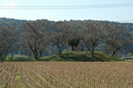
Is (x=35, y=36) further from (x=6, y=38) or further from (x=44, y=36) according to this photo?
(x=6, y=38)

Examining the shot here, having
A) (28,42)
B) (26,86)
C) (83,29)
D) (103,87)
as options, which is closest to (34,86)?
(26,86)

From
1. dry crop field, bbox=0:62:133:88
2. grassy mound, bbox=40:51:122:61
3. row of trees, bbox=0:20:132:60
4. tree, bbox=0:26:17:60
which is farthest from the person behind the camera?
row of trees, bbox=0:20:132:60

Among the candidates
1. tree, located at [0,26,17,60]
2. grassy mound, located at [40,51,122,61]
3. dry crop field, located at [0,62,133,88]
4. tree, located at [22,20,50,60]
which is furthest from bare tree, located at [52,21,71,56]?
dry crop field, located at [0,62,133,88]

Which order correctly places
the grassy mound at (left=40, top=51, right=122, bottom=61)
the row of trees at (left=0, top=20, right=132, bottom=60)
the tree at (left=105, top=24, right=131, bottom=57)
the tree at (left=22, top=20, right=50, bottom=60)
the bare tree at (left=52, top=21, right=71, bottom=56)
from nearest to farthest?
the grassy mound at (left=40, top=51, right=122, bottom=61) → the tree at (left=22, top=20, right=50, bottom=60) → the row of trees at (left=0, top=20, right=132, bottom=60) → the bare tree at (left=52, top=21, right=71, bottom=56) → the tree at (left=105, top=24, right=131, bottom=57)

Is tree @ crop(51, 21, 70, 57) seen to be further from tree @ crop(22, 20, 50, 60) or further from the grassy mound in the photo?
the grassy mound

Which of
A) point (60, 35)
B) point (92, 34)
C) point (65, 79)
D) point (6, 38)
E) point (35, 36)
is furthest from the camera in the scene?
point (60, 35)

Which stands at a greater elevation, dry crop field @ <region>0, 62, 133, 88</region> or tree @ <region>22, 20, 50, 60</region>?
tree @ <region>22, 20, 50, 60</region>

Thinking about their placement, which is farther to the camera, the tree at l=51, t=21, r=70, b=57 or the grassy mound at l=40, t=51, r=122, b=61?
the tree at l=51, t=21, r=70, b=57

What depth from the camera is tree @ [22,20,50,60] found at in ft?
294

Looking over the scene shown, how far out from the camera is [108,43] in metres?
109

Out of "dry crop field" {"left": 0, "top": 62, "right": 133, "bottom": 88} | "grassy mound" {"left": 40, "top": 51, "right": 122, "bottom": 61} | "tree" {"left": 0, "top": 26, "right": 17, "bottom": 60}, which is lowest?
"grassy mound" {"left": 40, "top": 51, "right": 122, "bottom": 61}

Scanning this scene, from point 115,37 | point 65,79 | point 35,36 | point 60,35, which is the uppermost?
point 60,35

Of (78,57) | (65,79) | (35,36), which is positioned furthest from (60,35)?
(65,79)

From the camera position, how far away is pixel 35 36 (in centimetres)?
8969
